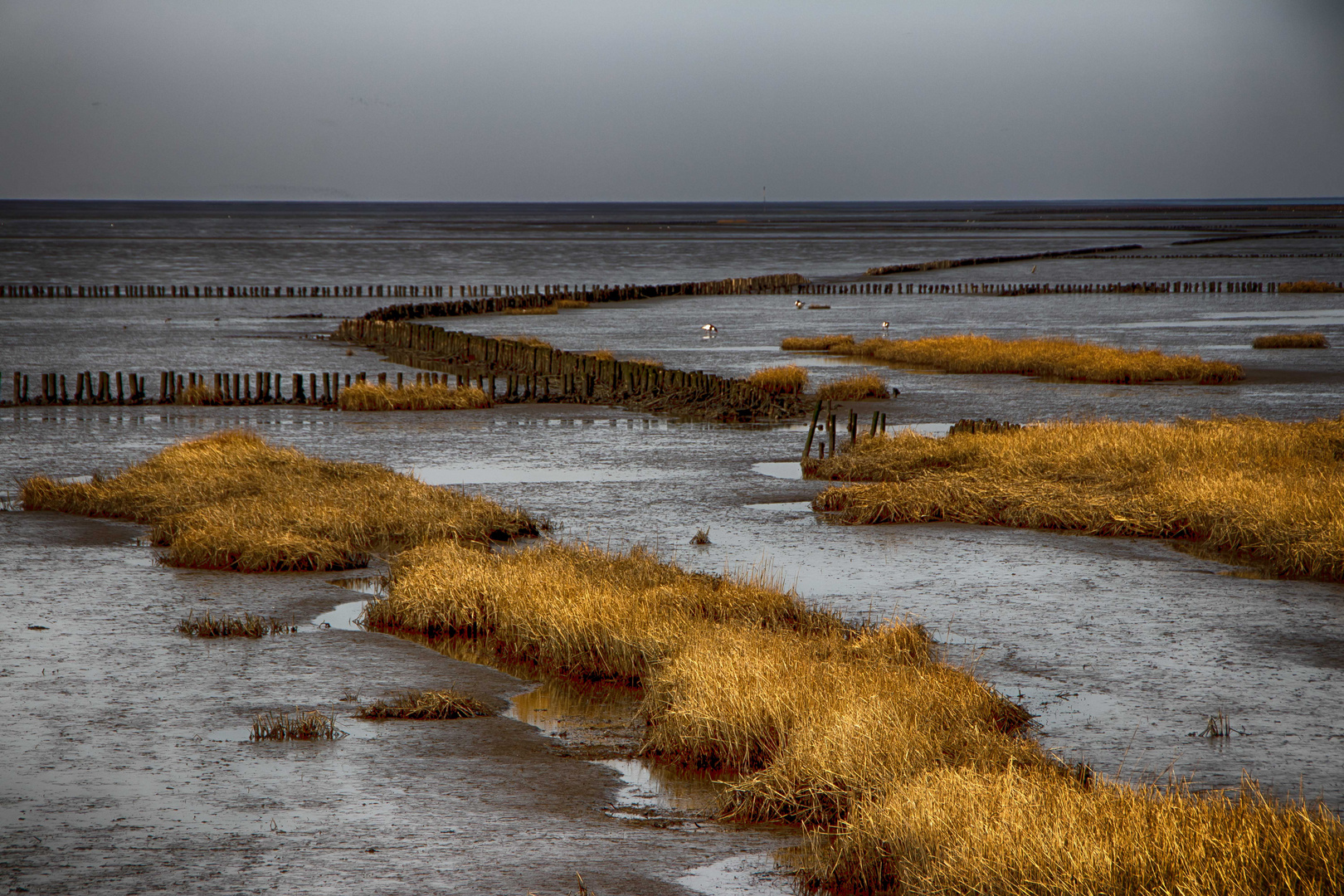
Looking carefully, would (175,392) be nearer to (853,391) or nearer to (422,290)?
(853,391)

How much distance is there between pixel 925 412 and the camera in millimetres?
26797

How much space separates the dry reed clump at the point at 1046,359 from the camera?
31.2 meters

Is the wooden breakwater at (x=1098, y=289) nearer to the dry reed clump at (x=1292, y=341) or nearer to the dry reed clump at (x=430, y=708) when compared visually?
the dry reed clump at (x=1292, y=341)

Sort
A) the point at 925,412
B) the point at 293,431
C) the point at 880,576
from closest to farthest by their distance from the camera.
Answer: the point at 880,576 → the point at 293,431 → the point at 925,412

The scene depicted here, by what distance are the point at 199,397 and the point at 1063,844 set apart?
25.3m

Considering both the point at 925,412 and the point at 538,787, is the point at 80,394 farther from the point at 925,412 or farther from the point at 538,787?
the point at 538,787

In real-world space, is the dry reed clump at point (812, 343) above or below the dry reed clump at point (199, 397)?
above

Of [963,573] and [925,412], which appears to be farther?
[925,412]

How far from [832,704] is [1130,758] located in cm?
189

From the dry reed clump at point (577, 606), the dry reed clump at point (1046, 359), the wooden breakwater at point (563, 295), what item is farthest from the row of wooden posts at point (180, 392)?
the wooden breakwater at point (563, 295)

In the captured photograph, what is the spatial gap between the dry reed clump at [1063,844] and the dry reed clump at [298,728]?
137 inches


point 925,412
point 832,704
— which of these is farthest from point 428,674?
point 925,412

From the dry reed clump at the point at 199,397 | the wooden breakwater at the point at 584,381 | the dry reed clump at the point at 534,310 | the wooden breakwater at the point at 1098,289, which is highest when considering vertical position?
the wooden breakwater at the point at 1098,289

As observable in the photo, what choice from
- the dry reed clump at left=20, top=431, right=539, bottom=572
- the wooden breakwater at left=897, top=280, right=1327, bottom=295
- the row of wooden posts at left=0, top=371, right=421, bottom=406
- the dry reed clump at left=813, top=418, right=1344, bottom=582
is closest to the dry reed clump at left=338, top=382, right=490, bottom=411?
the row of wooden posts at left=0, top=371, right=421, bottom=406
